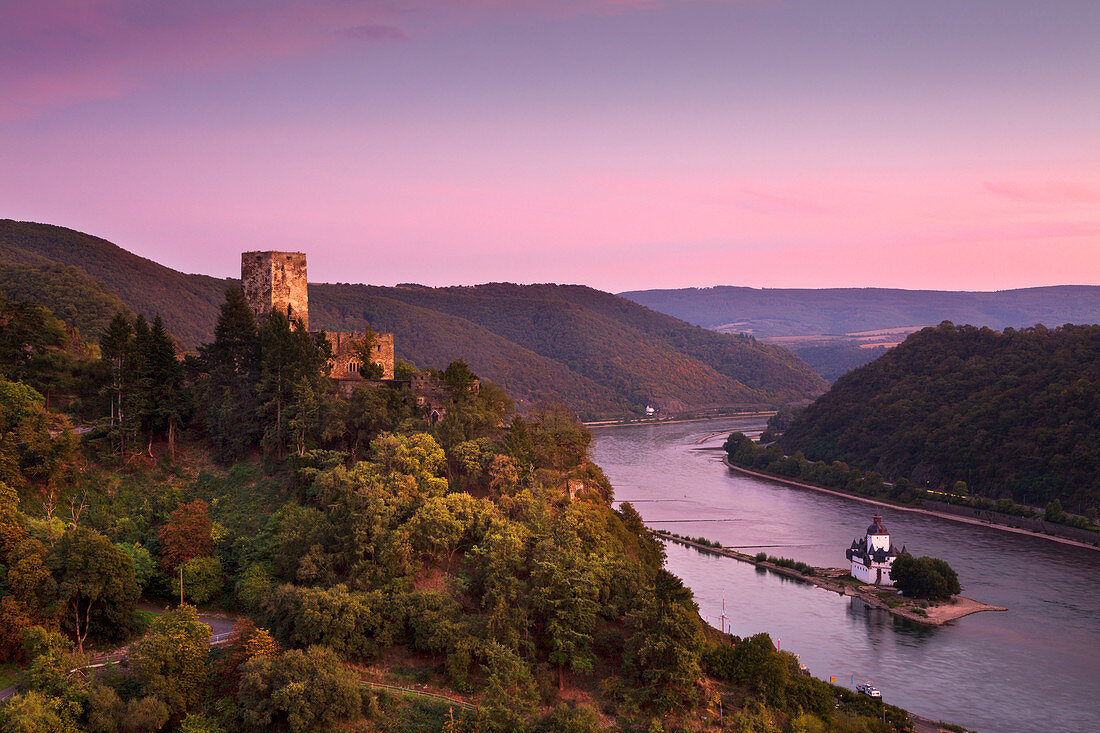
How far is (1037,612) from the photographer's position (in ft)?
174

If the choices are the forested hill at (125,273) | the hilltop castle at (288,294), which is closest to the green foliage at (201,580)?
the hilltop castle at (288,294)

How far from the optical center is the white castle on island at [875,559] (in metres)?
58.2

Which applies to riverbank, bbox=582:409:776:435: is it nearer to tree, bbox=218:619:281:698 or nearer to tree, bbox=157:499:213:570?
tree, bbox=157:499:213:570

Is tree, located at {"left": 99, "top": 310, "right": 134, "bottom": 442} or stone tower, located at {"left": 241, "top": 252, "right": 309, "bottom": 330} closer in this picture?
tree, located at {"left": 99, "top": 310, "right": 134, "bottom": 442}

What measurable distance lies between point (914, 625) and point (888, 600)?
328cm

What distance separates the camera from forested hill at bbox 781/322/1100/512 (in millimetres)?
81750

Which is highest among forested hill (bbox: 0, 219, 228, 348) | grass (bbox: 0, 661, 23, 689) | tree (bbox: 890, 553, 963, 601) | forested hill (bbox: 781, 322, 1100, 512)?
forested hill (bbox: 0, 219, 228, 348)

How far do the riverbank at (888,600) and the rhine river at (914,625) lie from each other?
2.47ft

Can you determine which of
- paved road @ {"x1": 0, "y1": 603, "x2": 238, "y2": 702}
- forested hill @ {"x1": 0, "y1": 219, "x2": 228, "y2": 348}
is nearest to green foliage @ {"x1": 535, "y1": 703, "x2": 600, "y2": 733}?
paved road @ {"x1": 0, "y1": 603, "x2": 238, "y2": 702}

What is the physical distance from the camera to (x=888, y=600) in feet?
178

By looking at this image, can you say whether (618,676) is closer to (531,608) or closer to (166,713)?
(531,608)

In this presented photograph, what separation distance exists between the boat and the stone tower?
3137cm

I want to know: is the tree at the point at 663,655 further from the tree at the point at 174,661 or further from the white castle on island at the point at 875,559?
the white castle on island at the point at 875,559

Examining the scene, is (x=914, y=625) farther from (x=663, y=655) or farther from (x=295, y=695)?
(x=295, y=695)
